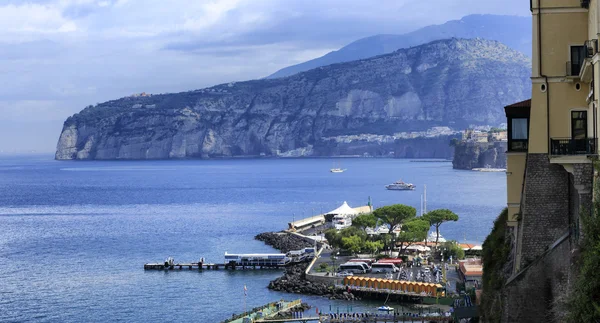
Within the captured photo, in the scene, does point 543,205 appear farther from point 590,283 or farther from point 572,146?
point 590,283

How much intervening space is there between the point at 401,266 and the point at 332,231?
11715 millimetres

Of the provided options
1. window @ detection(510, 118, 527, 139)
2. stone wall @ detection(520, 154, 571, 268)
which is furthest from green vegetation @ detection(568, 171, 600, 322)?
window @ detection(510, 118, 527, 139)

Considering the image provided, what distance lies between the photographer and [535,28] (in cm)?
1725

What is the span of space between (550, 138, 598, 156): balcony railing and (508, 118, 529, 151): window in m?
4.14

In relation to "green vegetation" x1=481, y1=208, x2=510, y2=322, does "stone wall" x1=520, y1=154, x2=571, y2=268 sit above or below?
above

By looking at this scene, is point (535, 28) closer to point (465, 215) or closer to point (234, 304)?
point (234, 304)

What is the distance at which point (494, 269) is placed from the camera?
71.1 ft

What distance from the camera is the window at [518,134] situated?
818 inches

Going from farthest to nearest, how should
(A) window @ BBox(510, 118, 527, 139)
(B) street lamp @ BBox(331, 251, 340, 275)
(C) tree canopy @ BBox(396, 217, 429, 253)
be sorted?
(C) tree canopy @ BBox(396, 217, 429, 253) → (B) street lamp @ BBox(331, 251, 340, 275) → (A) window @ BBox(510, 118, 527, 139)

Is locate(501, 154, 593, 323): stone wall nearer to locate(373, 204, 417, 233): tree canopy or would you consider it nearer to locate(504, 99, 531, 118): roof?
locate(504, 99, 531, 118): roof

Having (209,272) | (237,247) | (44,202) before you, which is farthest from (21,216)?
(209,272)

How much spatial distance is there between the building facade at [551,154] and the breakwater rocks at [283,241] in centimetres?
5536

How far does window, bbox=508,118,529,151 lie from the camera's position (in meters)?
20.8

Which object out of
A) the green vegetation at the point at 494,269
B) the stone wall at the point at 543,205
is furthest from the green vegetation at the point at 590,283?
the green vegetation at the point at 494,269
